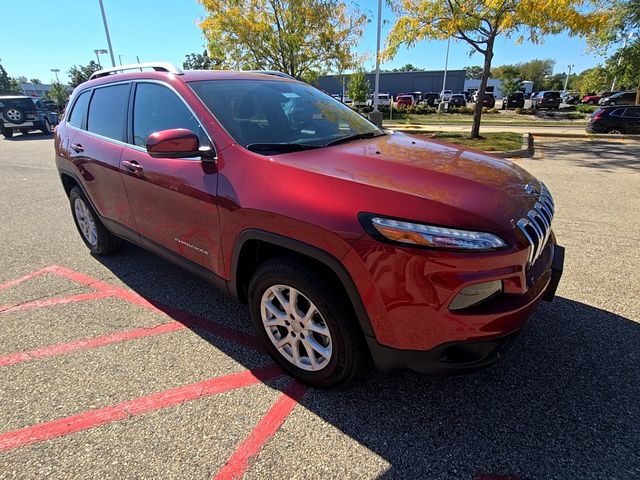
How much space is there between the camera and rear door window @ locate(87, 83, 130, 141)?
10.6 ft

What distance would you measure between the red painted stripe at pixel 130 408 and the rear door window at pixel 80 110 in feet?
9.42

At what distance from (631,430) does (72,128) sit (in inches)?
196

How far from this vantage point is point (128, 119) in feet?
10.3

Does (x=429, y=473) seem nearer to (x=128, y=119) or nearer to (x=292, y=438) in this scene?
(x=292, y=438)

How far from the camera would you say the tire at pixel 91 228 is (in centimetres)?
400

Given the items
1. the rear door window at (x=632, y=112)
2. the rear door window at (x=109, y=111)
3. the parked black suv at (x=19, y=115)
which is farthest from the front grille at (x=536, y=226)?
the parked black suv at (x=19, y=115)

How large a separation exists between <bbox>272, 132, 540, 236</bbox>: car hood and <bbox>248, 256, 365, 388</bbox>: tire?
0.50 m

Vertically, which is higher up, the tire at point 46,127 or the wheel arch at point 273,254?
the wheel arch at point 273,254

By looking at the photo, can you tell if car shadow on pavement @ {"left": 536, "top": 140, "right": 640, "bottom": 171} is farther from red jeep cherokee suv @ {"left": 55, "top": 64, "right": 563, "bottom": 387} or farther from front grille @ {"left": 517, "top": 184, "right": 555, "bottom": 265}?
red jeep cherokee suv @ {"left": 55, "top": 64, "right": 563, "bottom": 387}

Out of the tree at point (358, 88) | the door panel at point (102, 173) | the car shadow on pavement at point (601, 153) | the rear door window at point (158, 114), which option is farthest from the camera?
the tree at point (358, 88)

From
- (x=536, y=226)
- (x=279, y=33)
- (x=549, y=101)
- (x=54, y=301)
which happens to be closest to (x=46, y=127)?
(x=279, y=33)

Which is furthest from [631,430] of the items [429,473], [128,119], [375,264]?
[128,119]

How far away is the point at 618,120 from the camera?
14.8m

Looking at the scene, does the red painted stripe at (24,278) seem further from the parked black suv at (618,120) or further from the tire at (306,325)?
the parked black suv at (618,120)
